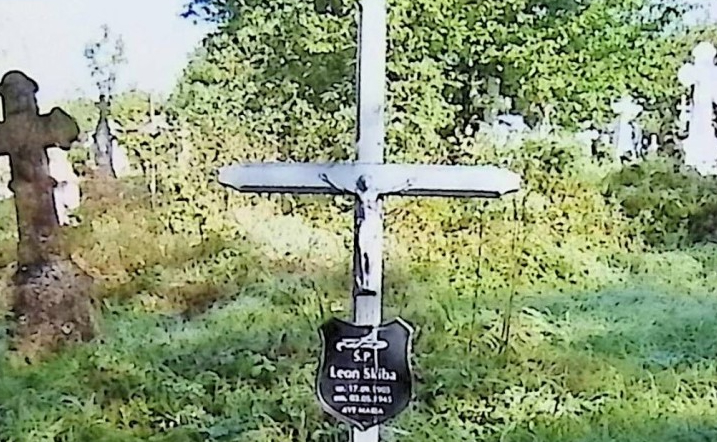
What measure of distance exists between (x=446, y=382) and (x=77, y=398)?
0.54m

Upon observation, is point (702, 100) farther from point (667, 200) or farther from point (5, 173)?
point (5, 173)

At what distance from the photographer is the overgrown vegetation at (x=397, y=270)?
146 centimetres

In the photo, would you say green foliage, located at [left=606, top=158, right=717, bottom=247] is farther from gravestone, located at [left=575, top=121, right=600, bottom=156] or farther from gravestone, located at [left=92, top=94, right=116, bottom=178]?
gravestone, located at [left=92, top=94, right=116, bottom=178]

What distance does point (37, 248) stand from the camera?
1557mm

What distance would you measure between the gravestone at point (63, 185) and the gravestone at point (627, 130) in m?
0.78

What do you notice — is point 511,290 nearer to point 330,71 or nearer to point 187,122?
point 330,71

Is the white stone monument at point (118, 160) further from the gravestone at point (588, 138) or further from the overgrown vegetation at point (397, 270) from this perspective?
the gravestone at point (588, 138)

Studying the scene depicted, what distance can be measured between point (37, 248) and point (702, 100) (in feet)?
3.21

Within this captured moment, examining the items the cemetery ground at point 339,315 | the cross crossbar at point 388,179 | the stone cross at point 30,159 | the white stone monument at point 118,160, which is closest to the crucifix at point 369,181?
the cross crossbar at point 388,179

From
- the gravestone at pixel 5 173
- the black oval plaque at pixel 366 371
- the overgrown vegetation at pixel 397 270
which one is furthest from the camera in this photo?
the gravestone at pixel 5 173

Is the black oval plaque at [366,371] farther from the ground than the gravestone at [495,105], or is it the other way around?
the gravestone at [495,105]

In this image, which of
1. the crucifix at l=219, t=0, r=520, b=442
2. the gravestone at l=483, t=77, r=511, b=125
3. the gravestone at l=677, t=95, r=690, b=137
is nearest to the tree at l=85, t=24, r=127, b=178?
the crucifix at l=219, t=0, r=520, b=442

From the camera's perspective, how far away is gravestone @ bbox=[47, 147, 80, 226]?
1545 mm

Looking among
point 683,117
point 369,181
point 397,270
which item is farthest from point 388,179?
point 683,117
